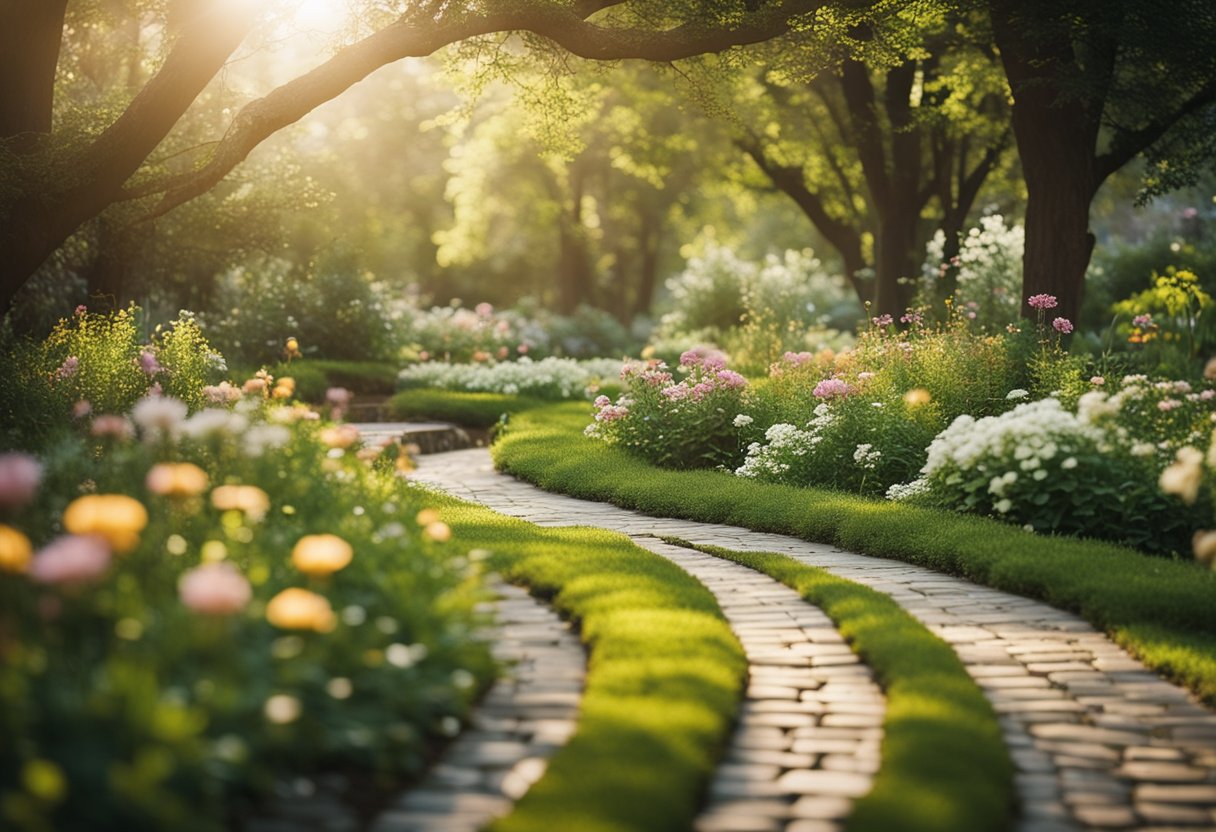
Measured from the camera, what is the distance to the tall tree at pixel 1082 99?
12.4 meters

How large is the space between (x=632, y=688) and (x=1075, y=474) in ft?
15.4

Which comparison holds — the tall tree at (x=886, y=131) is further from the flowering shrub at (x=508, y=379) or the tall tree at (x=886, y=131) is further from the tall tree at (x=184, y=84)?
the flowering shrub at (x=508, y=379)

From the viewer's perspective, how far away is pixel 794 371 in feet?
45.3

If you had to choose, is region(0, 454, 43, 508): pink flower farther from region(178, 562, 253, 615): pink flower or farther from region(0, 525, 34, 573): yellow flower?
region(178, 562, 253, 615): pink flower

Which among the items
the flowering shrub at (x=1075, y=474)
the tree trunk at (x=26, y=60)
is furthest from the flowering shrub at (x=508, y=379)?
the flowering shrub at (x=1075, y=474)

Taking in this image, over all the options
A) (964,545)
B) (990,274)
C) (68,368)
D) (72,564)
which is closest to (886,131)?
(990,274)

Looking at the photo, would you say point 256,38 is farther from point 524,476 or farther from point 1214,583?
point 1214,583

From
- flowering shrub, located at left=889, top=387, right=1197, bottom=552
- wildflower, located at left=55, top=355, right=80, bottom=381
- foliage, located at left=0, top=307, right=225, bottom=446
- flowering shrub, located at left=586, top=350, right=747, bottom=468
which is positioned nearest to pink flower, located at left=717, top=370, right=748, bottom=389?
flowering shrub, located at left=586, top=350, right=747, bottom=468

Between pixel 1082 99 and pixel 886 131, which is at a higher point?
pixel 886 131

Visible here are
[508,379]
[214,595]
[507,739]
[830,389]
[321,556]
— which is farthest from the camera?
[508,379]

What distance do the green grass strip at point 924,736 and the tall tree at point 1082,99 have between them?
8336 mm

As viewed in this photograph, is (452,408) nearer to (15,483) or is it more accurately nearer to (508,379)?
(508,379)

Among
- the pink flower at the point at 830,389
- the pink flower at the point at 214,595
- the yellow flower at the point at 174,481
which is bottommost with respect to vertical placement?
the pink flower at the point at 214,595

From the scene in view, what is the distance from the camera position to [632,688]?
4855 mm
